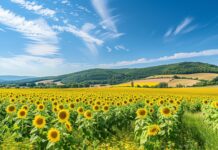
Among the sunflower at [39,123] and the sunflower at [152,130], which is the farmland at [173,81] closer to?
the sunflower at [152,130]

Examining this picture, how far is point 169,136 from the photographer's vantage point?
980cm

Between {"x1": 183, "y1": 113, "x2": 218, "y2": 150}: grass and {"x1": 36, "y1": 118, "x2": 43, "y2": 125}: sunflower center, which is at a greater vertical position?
{"x1": 36, "y1": 118, "x2": 43, "y2": 125}: sunflower center

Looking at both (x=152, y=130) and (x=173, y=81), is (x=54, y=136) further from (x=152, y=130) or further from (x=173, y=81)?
(x=173, y=81)

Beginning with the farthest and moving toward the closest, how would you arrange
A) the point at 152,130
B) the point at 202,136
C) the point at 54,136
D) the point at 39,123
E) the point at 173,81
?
the point at 173,81
the point at 202,136
the point at 152,130
the point at 39,123
the point at 54,136

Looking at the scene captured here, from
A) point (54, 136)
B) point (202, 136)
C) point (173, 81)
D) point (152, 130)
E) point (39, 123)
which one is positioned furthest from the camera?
point (173, 81)

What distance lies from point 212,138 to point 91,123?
4.12 m

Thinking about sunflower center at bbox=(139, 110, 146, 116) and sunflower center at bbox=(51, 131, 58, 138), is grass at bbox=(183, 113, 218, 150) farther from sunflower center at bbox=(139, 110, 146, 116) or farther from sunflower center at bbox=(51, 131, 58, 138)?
sunflower center at bbox=(51, 131, 58, 138)

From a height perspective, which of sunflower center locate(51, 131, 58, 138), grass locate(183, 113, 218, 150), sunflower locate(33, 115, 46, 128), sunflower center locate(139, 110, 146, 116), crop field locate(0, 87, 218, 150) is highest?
sunflower locate(33, 115, 46, 128)

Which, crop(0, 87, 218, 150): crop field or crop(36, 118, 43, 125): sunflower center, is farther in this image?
crop(36, 118, 43, 125): sunflower center

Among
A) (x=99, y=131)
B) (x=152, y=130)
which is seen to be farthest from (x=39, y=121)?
(x=99, y=131)

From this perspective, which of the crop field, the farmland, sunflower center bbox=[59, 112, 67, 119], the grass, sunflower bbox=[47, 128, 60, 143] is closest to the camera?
sunflower bbox=[47, 128, 60, 143]

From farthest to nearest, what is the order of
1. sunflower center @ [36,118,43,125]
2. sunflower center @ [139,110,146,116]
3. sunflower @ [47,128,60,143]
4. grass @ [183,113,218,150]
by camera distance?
sunflower center @ [139,110,146,116]
grass @ [183,113,218,150]
sunflower center @ [36,118,43,125]
sunflower @ [47,128,60,143]

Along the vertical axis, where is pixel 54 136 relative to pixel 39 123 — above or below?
below

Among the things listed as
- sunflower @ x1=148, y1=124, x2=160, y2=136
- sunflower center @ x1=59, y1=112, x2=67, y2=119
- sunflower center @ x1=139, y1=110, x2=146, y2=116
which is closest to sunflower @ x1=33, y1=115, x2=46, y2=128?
sunflower center @ x1=59, y1=112, x2=67, y2=119
